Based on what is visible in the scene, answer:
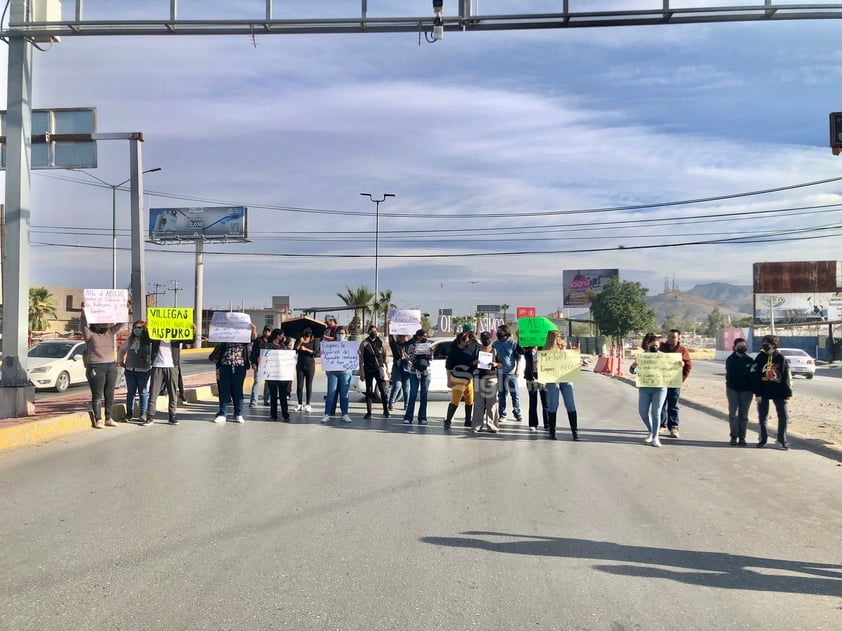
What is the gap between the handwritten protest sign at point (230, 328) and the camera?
1238cm

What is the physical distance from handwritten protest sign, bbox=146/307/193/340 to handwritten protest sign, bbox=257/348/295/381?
1.43 m

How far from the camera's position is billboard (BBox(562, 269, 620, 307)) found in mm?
93562

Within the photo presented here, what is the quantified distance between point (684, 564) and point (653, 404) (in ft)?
19.0

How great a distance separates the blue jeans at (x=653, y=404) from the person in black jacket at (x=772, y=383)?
134 centimetres

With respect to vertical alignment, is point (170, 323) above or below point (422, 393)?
above

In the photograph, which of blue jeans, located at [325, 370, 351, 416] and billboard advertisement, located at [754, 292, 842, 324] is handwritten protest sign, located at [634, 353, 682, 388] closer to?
blue jeans, located at [325, 370, 351, 416]

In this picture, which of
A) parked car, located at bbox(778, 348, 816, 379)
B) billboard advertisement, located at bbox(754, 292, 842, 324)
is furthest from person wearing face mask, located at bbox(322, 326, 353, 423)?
billboard advertisement, located at bbox(754, 292, 842, 324)

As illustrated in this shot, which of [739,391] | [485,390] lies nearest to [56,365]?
[485,390]

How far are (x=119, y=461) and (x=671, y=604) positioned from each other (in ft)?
22.6

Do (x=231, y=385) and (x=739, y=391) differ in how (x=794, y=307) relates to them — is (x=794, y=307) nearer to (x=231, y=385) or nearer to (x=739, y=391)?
(x=739, y=391)

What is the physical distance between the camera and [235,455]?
30.5ft

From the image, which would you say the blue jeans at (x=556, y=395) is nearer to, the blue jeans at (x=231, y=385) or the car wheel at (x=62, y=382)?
the blue jeans at (x=231, y=385)

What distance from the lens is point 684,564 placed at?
5215mm

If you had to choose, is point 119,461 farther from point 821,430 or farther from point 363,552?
point 821,430
